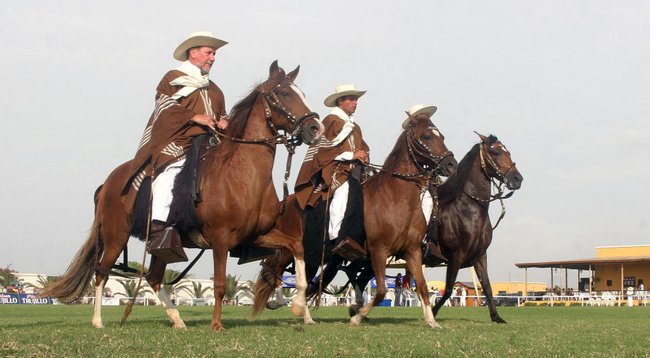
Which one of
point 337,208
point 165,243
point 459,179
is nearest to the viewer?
point 165,243

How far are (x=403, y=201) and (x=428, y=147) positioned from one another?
1.00 m

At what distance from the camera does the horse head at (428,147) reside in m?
13.9

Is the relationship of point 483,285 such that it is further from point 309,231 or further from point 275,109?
point 275,109

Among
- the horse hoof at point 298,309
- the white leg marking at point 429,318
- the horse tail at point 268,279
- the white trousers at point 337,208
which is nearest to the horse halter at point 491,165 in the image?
the white trousers at point 337,208

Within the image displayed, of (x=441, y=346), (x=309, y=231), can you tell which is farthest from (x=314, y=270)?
(x=441, y=346)

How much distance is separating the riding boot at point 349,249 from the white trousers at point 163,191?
332cm

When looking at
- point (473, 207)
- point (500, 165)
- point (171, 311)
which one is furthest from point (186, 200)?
point (500, 165)

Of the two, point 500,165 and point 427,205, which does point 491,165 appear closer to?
point 500,165

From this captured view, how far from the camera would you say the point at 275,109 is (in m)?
12.0

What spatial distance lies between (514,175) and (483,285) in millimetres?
2224

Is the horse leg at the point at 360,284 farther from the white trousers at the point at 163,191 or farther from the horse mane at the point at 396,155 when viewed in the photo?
the white trousers at the point at 163,191

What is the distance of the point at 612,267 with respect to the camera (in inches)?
2648

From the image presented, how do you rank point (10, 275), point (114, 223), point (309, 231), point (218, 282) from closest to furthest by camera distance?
point (218, 282), point (114, 223), point (309, 231), point (10, 275)

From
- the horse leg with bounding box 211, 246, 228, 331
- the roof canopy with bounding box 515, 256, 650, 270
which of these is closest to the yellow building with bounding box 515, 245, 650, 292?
the roof canopy with bounding box 515, 256, 650, 270
